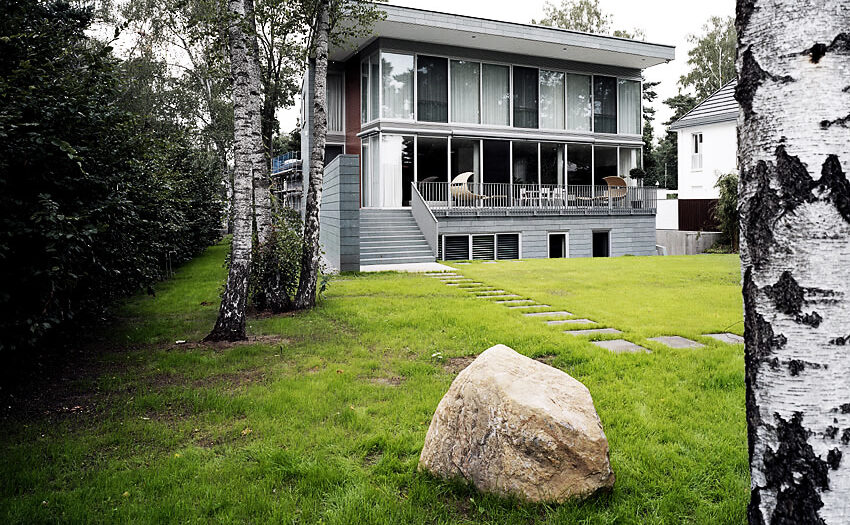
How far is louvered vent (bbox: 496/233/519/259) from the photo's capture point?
1884cm

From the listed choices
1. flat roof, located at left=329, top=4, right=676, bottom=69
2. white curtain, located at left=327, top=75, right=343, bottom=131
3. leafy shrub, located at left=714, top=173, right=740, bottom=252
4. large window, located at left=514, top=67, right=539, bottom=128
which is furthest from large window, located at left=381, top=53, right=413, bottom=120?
leafy shrub, located at left=714, top=173, right=740, bottom=252

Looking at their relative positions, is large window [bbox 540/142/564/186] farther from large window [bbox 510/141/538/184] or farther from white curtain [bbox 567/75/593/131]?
white curtain [bbox 567/75/593/131]

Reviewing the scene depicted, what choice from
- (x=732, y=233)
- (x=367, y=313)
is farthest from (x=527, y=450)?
(x=732, y=233)

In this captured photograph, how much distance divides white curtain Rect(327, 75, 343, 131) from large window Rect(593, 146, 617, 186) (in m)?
10.5

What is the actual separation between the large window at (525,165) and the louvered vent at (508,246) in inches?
180

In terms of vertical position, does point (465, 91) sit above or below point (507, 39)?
below

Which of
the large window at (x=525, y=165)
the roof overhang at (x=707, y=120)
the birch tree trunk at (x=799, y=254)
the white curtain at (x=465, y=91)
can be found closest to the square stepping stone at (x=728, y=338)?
the birch tree trunk at (x=799, y=254)

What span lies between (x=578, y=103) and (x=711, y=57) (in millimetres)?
20622

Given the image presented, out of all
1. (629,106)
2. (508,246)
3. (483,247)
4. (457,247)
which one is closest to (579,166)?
(629,106)

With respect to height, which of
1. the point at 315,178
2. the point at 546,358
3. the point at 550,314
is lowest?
the point at 546,358

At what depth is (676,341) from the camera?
6336 mm

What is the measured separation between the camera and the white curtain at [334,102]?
22.0 meters

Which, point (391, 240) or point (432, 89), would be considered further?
point (432, 89)

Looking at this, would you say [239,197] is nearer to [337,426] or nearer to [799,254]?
[337,426]
